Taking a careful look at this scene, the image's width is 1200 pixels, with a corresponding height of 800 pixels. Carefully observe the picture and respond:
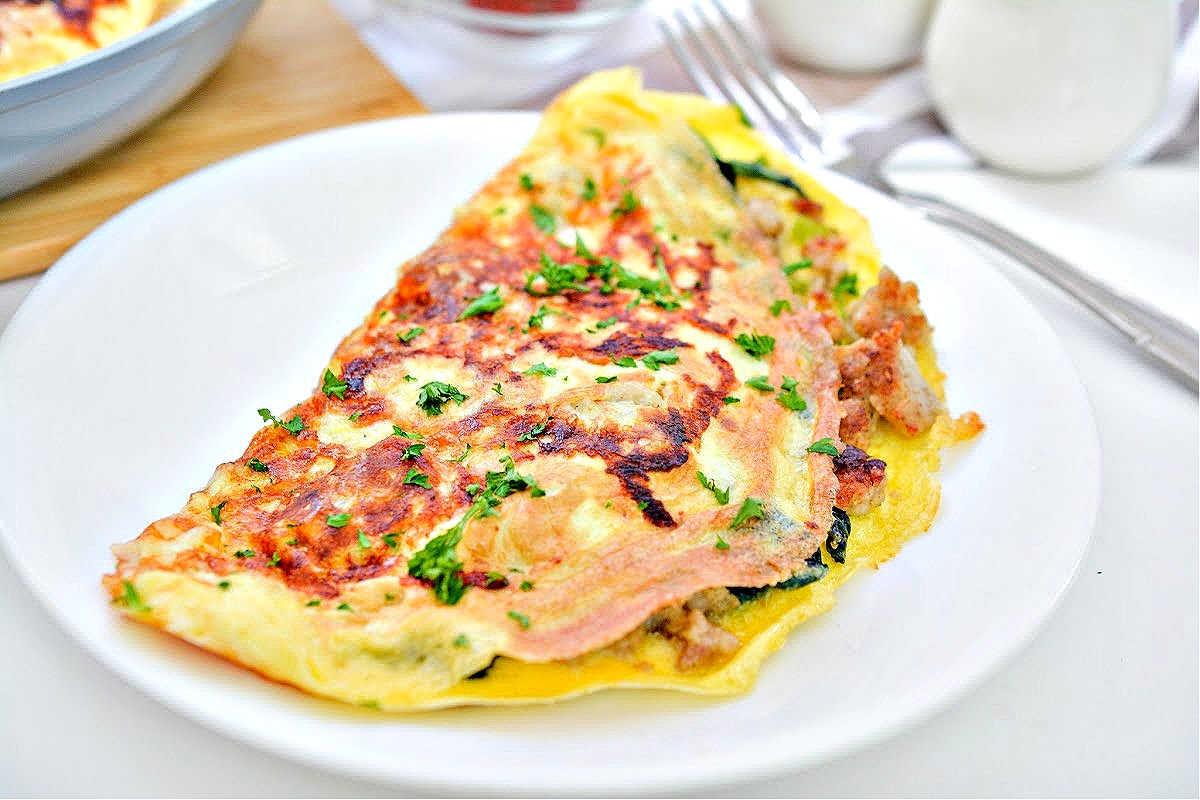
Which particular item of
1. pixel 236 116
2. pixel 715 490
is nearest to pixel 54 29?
pixel 236 116

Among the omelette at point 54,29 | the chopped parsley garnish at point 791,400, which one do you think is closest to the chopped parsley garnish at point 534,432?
the chopped parsley garnish at point 791,400

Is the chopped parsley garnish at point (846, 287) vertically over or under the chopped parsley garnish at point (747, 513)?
under

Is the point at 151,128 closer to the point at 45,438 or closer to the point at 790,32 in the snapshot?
the point at 45,438

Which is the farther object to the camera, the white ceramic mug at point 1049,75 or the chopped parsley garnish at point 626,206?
the white ceramic mug at point 1049,75

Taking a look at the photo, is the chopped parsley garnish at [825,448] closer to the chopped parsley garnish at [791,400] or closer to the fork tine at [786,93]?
the chopped parsley garnish at [791,400]

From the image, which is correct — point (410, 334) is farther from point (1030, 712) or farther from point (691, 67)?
point (691, 67)

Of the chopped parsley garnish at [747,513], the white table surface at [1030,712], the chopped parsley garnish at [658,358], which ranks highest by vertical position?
the chopped parsley garnish at [658,358]

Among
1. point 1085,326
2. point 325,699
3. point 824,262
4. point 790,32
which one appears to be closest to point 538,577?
point 325,699
